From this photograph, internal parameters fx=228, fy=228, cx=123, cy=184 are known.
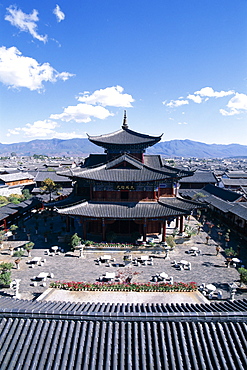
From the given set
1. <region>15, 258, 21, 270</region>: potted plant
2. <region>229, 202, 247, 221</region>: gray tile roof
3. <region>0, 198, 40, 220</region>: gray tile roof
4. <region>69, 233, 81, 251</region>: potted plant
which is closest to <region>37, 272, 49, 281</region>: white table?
<region>15, 258, 21, 270</region>: potted plant

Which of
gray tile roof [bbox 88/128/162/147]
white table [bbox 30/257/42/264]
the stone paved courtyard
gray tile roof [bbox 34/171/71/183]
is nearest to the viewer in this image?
the stone paved courtyard

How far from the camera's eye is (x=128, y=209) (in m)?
28.6

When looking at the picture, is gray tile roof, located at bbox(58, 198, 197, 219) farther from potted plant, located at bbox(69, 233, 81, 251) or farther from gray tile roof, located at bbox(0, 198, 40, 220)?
gray tile roof, located at bbox(0, 198, 40, 220)

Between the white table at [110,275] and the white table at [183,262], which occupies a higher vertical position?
the white table at [183,262]

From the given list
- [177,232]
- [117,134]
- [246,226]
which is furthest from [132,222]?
[246,226]

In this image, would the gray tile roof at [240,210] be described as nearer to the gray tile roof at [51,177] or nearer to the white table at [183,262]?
the white table at [183,262]

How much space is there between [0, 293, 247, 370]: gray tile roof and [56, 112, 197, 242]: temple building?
19.7m

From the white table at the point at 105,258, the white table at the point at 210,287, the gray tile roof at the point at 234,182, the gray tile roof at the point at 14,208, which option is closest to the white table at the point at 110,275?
the white table at the point at 105,258

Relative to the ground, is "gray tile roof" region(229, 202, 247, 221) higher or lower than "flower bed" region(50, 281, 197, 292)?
higher

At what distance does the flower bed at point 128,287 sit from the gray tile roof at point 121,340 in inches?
505

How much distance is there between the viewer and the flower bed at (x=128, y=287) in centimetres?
1948

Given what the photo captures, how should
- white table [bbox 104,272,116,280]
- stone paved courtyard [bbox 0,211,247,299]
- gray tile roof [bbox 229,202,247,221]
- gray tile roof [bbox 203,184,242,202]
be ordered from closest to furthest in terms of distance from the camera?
1. white table [bbox 104,272,116,280]
2. stone paved courtyard [bbox 0,211,247,299]
3. gray tile roof [bbox 229,202,247,221]
4. gray tile roof [bbox 203,184,242,202]

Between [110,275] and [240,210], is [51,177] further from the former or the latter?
[110,275]

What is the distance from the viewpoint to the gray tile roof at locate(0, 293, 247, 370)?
6410mm
